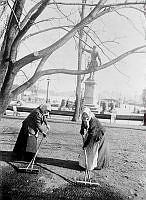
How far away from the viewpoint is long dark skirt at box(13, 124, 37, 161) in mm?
6297

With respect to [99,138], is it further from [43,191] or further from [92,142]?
[43,191]

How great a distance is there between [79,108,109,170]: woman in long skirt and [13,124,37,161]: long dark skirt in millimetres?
1203

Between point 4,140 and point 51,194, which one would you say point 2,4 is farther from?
point 4,140

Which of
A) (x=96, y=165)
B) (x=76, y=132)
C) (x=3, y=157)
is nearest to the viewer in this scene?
(x=96, y=165)

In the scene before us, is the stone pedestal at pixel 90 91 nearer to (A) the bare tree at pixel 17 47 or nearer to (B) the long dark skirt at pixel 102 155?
(B) the long dark skirt at pixel 102 155

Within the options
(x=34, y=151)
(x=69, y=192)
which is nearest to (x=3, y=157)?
(x=34, y=151)

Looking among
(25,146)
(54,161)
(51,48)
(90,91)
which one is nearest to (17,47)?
(51,48)

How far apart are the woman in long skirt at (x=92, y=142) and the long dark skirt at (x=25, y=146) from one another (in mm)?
1203

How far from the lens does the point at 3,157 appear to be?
6.52 m

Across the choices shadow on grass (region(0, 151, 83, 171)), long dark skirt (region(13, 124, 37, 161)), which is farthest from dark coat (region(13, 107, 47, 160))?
shadow on grass (region(0, 151, 83, 171))

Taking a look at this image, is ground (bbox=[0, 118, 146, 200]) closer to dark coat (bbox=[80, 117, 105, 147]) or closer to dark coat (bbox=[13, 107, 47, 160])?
dark coat (bbox=[13, 107, 47, 160])

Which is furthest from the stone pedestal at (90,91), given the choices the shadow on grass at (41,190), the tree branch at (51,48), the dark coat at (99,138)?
the tree branch at (51,48)

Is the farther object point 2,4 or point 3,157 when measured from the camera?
point 3,157

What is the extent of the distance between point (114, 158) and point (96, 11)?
4170 mm
